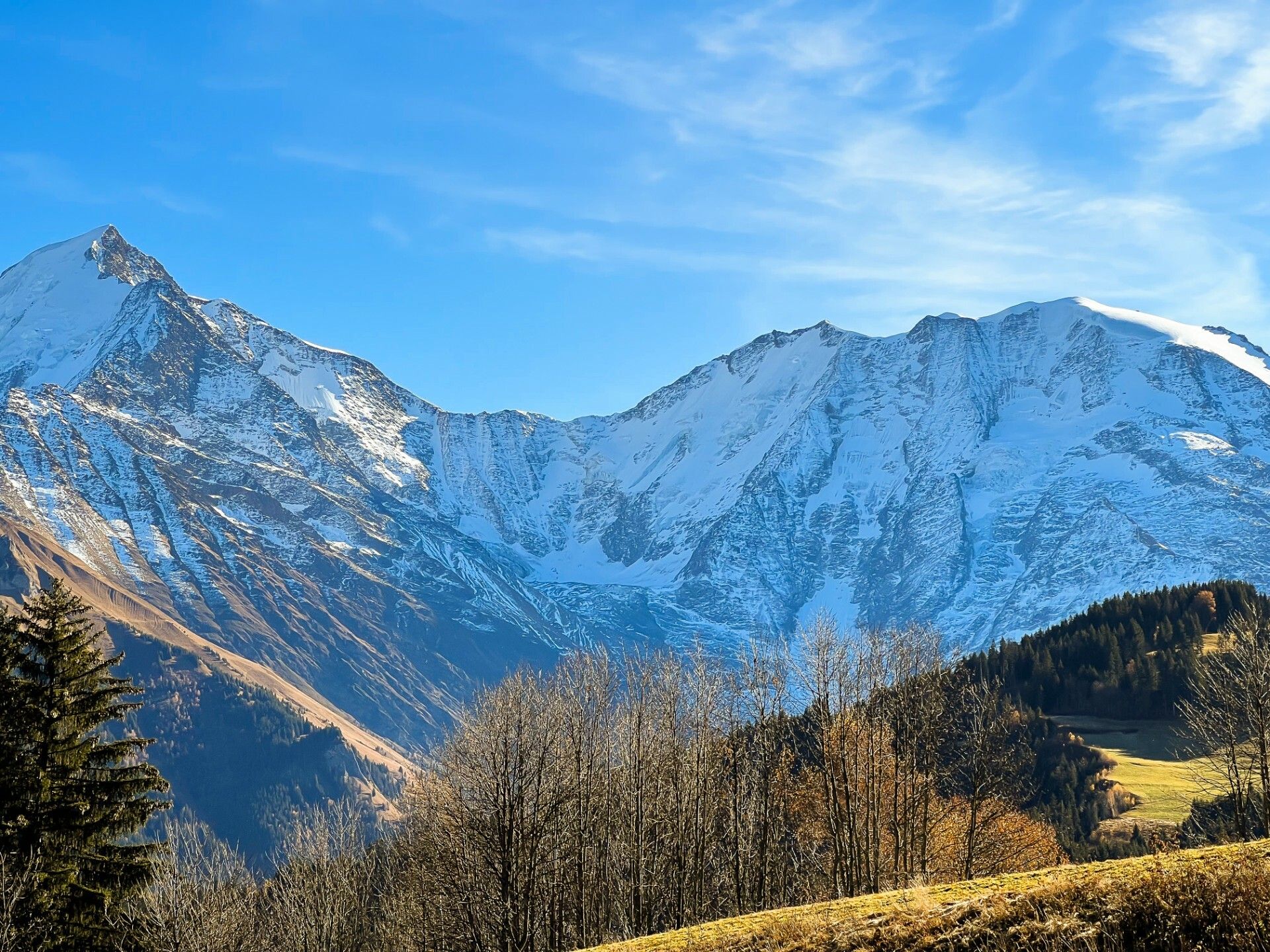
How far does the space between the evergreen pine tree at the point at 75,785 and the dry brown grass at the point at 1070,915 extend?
19462mm

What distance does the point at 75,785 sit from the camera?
108ft

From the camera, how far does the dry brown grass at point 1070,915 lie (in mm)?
15656

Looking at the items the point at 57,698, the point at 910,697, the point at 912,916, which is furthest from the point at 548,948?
the point at 912,916

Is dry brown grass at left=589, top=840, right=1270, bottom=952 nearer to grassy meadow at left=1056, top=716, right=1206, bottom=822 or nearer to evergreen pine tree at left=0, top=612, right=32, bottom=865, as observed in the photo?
evergreen pine tree at left=0, top=612, right=32, bottom=865

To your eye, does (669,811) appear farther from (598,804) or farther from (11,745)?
(11,745)

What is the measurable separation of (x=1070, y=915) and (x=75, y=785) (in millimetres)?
29016

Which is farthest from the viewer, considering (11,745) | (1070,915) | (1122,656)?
(1122,656)

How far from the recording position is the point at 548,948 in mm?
47969

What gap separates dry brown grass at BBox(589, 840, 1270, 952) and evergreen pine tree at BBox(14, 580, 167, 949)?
1946 centimetres

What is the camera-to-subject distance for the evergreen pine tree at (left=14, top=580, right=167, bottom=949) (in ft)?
104

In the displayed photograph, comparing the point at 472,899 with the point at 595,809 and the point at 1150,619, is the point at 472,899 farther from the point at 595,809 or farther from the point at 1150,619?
the point at 1150,619

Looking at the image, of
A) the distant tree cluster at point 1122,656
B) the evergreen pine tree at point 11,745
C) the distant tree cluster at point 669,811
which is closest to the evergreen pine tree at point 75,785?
the evergreen pine tree at point 11,745

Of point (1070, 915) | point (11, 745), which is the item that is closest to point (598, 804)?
point (11, 745)

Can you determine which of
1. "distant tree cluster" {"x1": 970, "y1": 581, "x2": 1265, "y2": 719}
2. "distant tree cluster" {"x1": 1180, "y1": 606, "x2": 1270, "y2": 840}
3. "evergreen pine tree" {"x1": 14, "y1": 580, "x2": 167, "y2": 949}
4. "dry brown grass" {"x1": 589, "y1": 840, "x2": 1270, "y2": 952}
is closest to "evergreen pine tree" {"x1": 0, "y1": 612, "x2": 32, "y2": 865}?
"evergreen pine tree" {"x1": 14, "y1": 580, "x2": 167, "y2": 949}
